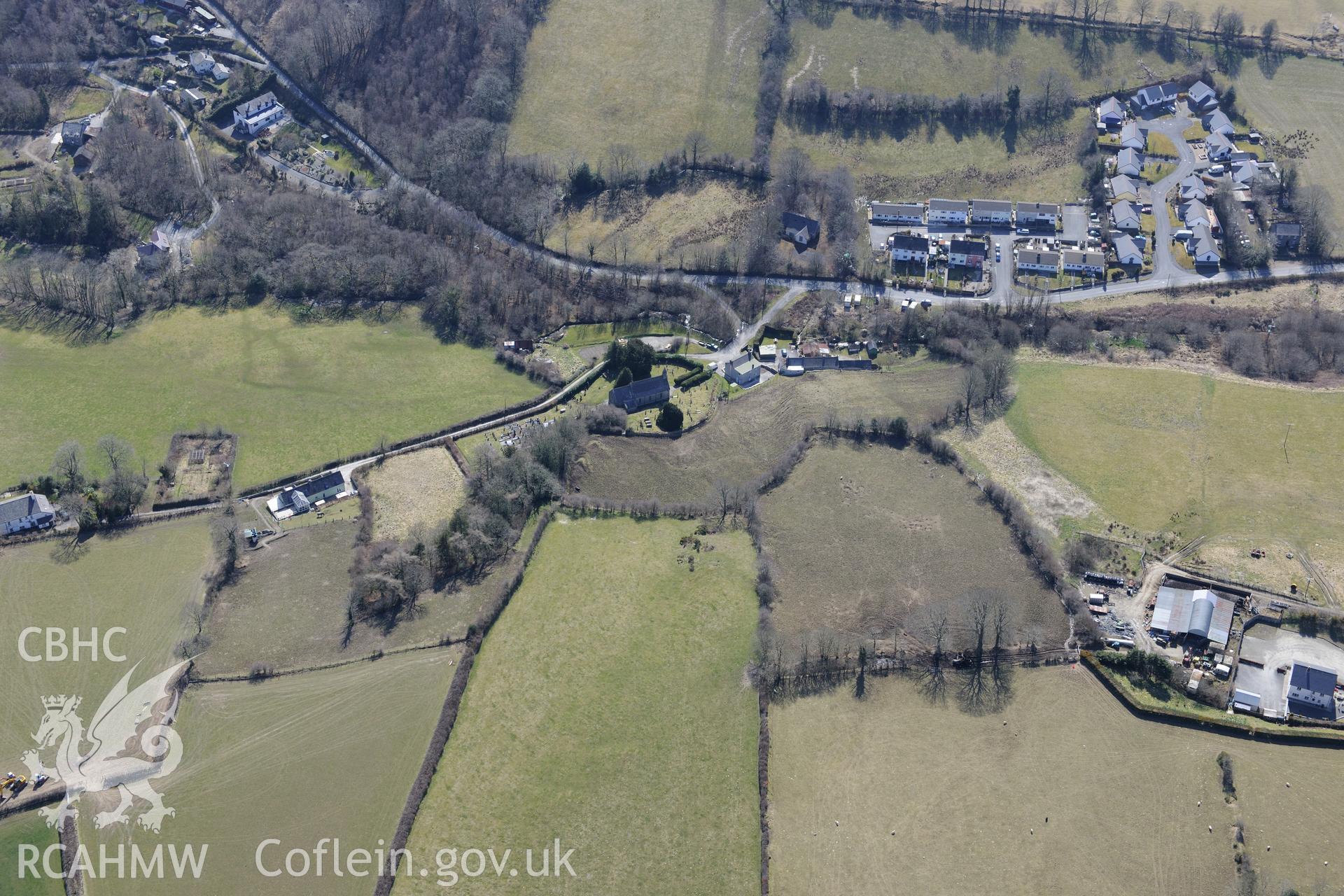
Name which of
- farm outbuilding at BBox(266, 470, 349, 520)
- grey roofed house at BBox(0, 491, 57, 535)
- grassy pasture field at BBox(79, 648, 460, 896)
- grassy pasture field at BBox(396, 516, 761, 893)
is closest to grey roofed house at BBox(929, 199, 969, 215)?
grassy pasture field at BBox(396, 516, 761, 893)

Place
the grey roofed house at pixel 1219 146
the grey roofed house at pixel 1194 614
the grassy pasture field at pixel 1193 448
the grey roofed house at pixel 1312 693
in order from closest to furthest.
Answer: the grey roofed house at pixel 1312 693 → the grey roofed house at pixel 1194 614 → the grassy pasture field at pixel 1193 448 → the grey roofed house at pixel 1219 146

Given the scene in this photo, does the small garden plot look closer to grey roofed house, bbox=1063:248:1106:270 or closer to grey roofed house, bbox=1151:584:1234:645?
grey roofed house, bbox=1151:584:1234:645

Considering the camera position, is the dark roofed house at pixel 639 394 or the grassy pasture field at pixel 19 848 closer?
the grassy pasture field at pixel 19 848

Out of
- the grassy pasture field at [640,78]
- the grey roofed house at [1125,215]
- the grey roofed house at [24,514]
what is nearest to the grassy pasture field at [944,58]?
the grassy pasture field at [640,78]

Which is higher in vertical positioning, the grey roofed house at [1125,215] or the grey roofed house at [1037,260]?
the grey roofed house at [1125,215]

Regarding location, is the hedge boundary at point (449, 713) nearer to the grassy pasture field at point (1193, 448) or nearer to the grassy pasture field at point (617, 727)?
the grassy pasture field at point (617, 727)

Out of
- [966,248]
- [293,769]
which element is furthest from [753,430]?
[293,769]

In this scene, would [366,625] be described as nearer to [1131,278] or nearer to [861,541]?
[861,541]
